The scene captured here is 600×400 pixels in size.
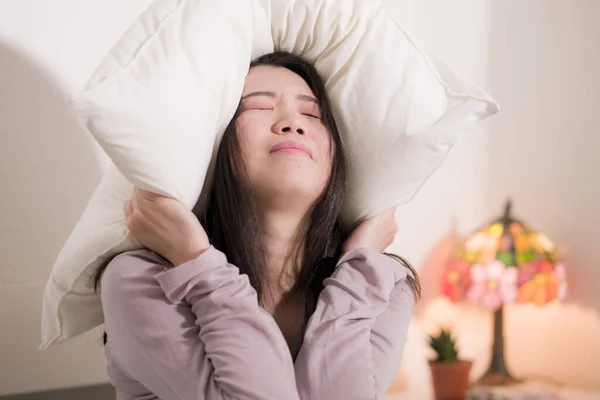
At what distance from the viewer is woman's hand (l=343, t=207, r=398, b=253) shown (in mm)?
1073

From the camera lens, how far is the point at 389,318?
1022mm

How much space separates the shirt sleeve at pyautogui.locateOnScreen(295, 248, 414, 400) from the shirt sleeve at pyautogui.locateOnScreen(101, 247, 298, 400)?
44 mm

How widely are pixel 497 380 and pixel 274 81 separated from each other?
1.29m

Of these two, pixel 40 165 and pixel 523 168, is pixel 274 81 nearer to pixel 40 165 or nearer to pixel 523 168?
pixel 40 165

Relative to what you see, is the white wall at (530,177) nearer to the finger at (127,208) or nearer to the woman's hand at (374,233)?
the woman's hand at (374,233)

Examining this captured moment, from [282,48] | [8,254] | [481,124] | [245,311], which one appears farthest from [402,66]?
[481,124]

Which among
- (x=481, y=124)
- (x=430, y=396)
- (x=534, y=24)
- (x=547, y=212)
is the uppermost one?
(x=534, y=24)

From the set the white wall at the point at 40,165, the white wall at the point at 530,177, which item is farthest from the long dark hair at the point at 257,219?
the white wall at the point at 530,177

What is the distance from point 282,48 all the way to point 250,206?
279 millimetres

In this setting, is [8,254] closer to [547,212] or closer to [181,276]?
[181,276]

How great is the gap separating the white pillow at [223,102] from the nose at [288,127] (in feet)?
0.23

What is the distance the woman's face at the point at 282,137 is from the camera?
3.17ft

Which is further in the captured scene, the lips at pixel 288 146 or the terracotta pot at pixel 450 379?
the terracotta pot at pixel 450 379

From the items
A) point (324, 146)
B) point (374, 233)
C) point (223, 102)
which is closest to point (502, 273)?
point (374, 233)
